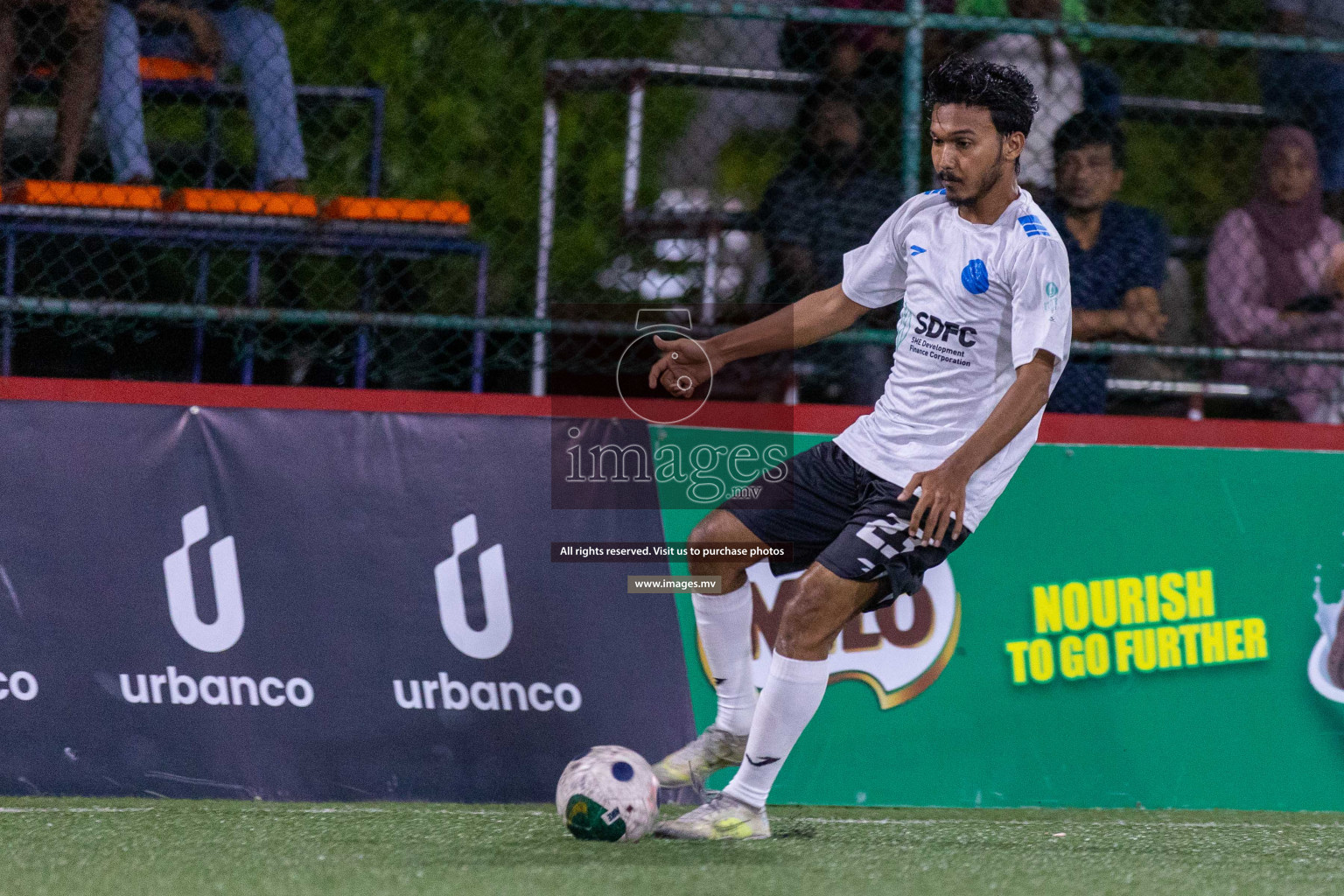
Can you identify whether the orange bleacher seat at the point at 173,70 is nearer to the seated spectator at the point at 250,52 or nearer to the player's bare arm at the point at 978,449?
the seated spectator at the point at 250,52

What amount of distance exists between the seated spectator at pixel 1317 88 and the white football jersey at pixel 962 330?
2608mm

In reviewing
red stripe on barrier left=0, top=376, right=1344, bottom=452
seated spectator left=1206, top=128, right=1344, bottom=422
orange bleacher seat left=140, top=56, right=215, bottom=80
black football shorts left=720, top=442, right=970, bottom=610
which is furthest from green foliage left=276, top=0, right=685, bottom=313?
seated spectator left=1206, top=128, right=1344, bottom=422

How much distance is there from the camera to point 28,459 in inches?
192

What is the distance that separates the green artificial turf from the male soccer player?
367 millimetres

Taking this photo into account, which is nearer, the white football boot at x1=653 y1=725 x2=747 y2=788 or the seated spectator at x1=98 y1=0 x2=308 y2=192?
the white football boot at x1=653 y1=725 x2=747 y2=788

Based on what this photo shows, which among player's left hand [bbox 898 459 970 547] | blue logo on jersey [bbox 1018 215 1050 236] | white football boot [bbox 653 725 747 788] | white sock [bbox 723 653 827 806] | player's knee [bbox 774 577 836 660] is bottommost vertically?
white football boot [bbox 653 725 747 788]

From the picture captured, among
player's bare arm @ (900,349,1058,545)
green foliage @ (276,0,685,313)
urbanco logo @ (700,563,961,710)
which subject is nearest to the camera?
player's bare arm @ (900,349,1058,545)

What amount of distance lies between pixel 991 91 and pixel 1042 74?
2398 millimetres

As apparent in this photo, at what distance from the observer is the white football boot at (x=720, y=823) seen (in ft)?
12.9

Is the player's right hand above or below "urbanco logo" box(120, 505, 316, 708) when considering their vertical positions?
above

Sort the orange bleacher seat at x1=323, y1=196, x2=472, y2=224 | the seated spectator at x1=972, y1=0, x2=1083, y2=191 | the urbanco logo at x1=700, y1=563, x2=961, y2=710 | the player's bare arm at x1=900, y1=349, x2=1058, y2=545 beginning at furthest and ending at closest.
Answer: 1. the seated spectator at x1=972, y1=0, x2=1083, y2=191
2. the orange bleacher seat at x1=323, y1=196, x2=472, y2=224
3. the urbanco logo at x1=700, y1=563, x2=961, y2=710
4. the player's bare arm at x1=900, y1=349, x2=1058, y2=545

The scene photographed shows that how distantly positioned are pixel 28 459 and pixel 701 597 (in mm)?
2252

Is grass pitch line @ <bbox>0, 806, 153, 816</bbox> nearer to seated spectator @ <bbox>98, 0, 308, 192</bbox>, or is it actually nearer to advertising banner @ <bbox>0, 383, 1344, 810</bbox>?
advertising banner @ <bbox>0, 383, 1344, 810</bbox>

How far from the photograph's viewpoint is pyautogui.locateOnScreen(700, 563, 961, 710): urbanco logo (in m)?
5.05
